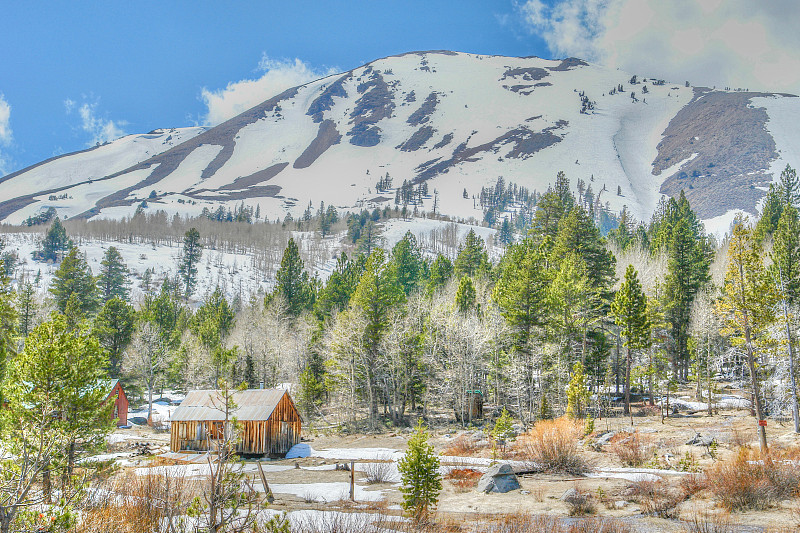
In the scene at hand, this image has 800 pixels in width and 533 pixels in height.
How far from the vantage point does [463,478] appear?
2353 centimetres

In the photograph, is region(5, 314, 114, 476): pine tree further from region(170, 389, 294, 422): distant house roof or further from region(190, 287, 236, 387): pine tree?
region(190, 287, 236, 387): pine tree

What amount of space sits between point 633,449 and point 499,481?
9.43 meters

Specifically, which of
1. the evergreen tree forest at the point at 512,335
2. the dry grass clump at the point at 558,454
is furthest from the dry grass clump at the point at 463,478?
the evergreen tree forest at the point at 512,335

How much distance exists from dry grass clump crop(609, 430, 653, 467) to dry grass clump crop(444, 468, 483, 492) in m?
7.51

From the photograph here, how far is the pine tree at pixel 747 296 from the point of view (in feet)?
83.6

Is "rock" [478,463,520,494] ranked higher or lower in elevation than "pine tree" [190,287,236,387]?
lower

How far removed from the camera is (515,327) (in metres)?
42.0

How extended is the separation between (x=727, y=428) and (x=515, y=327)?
15630 mm

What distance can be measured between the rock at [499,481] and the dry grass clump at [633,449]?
7.49 metres

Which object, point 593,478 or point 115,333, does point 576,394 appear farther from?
point 115,333

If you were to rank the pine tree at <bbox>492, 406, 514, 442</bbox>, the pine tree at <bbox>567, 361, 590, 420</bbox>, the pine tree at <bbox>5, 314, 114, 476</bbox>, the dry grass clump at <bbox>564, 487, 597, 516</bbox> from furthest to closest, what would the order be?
1. the pine tree at <bbox>567, 361, 590, 420</bbox>
2. the pine tree at <bbox>492, 406, 514, 442</bbox>
3. the pine tree at <bbox>5, 314, 114, 476</bbox>
4. the dry grass clump at <bbox>564, 487, 597, 516</bbox>

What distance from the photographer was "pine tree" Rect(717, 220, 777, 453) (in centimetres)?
2548

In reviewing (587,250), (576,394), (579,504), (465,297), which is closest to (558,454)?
(579,504)

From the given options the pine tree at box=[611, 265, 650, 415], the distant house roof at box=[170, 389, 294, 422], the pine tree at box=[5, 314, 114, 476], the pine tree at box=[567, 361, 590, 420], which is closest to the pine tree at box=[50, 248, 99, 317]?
the distant house roof at box=[170, 389, 294, 422]
